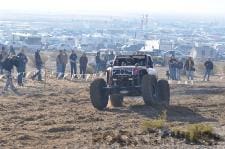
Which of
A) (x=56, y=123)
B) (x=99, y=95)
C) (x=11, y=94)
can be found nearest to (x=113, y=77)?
(x=99, y=95)

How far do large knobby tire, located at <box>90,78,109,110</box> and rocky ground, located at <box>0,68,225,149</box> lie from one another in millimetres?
369

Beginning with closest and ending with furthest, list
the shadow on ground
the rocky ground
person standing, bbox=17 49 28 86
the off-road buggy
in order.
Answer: the rocky ground < the shadow on ground < the off-road buggy < person standing, bbox=17 49 28 86

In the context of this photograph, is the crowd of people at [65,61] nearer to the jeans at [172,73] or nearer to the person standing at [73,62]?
the person standing at [73,62]

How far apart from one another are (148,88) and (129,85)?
3.16ft

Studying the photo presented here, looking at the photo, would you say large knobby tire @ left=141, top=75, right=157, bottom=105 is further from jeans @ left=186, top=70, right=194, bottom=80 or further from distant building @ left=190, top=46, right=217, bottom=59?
distant building @ left=190, top=46, right=217, bottom=59

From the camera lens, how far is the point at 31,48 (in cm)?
7112

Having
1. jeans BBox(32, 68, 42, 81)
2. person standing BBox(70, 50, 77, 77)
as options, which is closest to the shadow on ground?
jeans BBox(32, 68, 42, 81)

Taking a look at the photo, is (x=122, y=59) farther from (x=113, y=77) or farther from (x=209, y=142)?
(x=209, y=142)

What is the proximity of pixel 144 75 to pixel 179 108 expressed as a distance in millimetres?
1802

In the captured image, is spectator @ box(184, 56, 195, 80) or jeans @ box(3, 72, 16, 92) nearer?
jeans @ box(3, 72, 16, 92)

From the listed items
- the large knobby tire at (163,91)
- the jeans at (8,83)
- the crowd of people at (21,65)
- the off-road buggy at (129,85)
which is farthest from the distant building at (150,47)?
the off-road buggy at (129,85)

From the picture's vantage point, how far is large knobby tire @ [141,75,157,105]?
805 inches

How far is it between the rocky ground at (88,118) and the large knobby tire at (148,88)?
0.34m

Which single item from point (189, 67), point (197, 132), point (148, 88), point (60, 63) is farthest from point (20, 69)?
point (197, 132)
